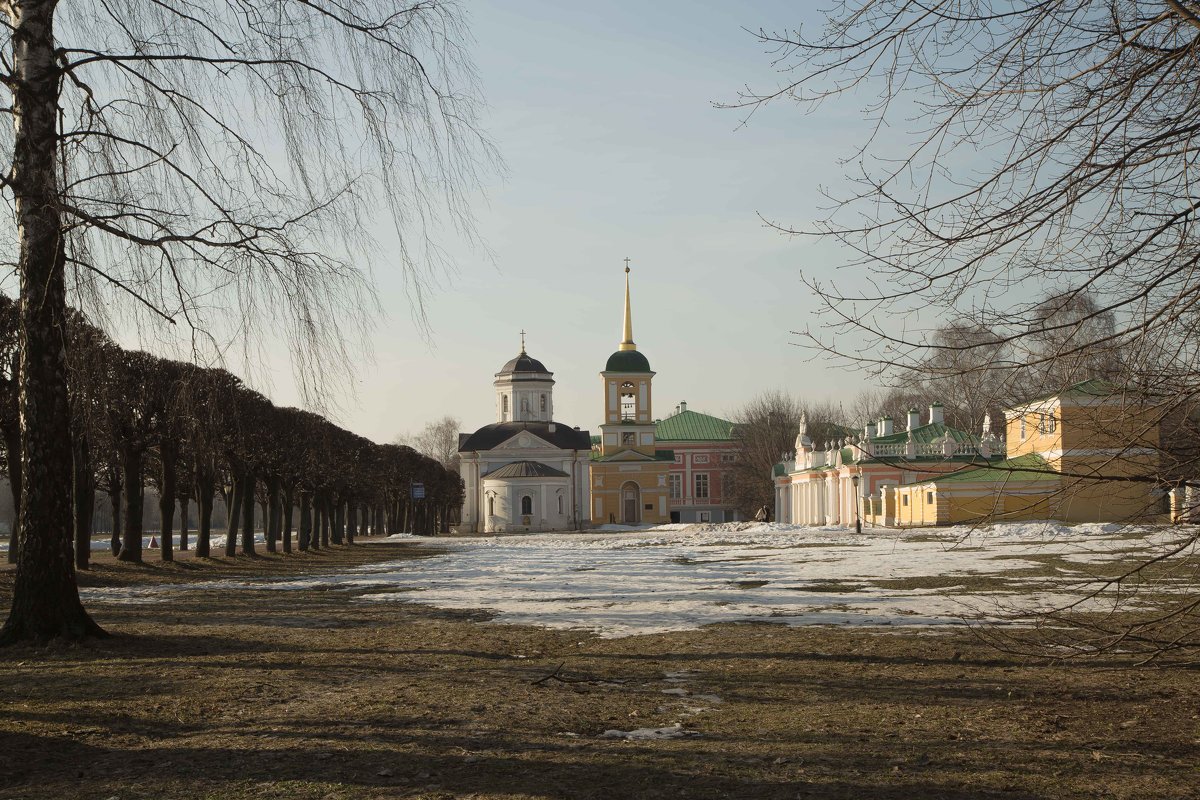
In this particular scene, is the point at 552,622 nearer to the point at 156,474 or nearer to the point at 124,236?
the point at 124,236

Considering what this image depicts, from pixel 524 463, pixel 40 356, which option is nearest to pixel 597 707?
pixel 40 356

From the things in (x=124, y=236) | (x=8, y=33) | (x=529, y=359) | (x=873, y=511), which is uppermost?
(x=529, y=359)

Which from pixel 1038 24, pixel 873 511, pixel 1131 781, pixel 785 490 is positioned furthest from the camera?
pixel 785 490

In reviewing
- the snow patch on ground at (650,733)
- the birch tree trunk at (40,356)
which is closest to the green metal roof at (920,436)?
the birch tree trunk at (40,356)

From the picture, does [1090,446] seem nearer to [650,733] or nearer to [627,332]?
[650,733]

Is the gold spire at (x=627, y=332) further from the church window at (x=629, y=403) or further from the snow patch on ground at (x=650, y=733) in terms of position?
the snow patch on ground at (x=650, y=733)

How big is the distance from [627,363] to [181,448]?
207 ft

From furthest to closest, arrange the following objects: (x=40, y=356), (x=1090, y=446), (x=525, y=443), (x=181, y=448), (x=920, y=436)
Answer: (x=525, y=443), (x=920, y=436), (x=181, y=448), (x=40, y=356), (x=1090, y=446)

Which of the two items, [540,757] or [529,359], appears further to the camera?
[529,359]

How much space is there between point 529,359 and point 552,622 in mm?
83388

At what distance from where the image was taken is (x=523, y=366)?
95.6 m

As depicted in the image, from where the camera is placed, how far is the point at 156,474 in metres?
35.2

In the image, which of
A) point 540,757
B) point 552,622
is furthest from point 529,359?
point 540,757

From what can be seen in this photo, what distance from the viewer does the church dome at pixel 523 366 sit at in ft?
313
